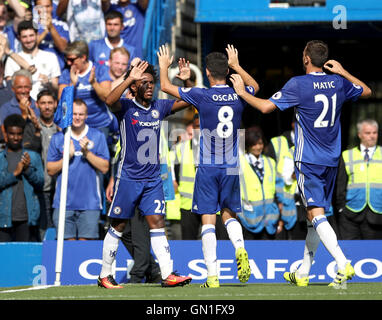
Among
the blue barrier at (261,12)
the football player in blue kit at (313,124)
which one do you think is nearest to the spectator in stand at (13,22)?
the blue barrier at (261,12)

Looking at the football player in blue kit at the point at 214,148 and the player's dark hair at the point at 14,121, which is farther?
the player's dark hair at the point at 14,121

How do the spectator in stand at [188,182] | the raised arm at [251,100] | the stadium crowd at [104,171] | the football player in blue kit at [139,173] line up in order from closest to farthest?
the raised arm at [251,100] < the football player in blue kit at [139,173] < the stadium crowd at [104,171] < the spectator in stand at [188,182]

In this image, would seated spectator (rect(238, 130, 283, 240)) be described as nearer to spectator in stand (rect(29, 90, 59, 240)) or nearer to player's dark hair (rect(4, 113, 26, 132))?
spectator in stand (rect(29, 90, 59, 240))

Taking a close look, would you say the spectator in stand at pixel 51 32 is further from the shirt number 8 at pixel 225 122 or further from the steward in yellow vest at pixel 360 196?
the shirt number 8 at pixel 225 122

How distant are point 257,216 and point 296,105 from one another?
3264mm

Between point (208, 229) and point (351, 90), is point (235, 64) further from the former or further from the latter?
point (208, 229)

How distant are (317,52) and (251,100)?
2.75 feet

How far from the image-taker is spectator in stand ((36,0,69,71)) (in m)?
13.4

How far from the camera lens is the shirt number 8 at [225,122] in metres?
8.84

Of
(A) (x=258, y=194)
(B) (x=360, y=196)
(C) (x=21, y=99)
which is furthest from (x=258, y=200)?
(C) (x=21, y=99)

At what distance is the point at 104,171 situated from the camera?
11.5 meters

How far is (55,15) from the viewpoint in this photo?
14.0 m
